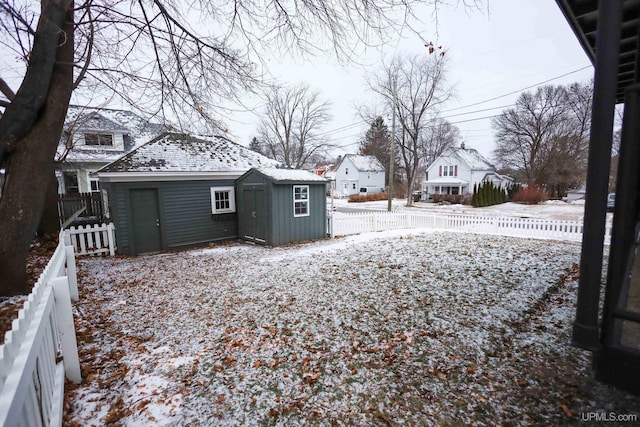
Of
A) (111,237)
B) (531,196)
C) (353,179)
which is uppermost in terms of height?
(353,179)

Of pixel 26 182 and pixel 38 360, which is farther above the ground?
pixel 26 182

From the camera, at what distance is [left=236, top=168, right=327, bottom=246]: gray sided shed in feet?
35.6

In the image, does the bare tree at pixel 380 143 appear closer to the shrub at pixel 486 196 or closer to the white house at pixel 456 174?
the white house at pixel 456 174

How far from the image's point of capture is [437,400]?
300cm

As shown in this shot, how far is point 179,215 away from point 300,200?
459cm

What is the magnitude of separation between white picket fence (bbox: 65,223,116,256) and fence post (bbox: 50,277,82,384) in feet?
25.9

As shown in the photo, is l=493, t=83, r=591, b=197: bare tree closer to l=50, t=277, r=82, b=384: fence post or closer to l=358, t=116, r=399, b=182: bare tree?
l=358, t=116, r=399, b=182: bare tree

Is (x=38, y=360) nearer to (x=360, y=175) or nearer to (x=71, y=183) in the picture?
(x=71, y=183)

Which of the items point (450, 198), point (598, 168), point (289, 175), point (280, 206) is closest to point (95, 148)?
point (289, 175)

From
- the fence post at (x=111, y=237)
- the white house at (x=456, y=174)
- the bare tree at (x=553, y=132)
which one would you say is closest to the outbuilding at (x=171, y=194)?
the fence post at (x=111, y=237)

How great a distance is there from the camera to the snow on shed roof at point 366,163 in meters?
47.9

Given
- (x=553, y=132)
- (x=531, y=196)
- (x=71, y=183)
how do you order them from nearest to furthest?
1. (x=71, y=183)
2. (x=531, y=196)
3. (x=553, y=132)

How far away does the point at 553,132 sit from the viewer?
35.3 m

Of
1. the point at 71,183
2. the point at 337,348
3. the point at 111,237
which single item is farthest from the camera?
the point at 71,183
